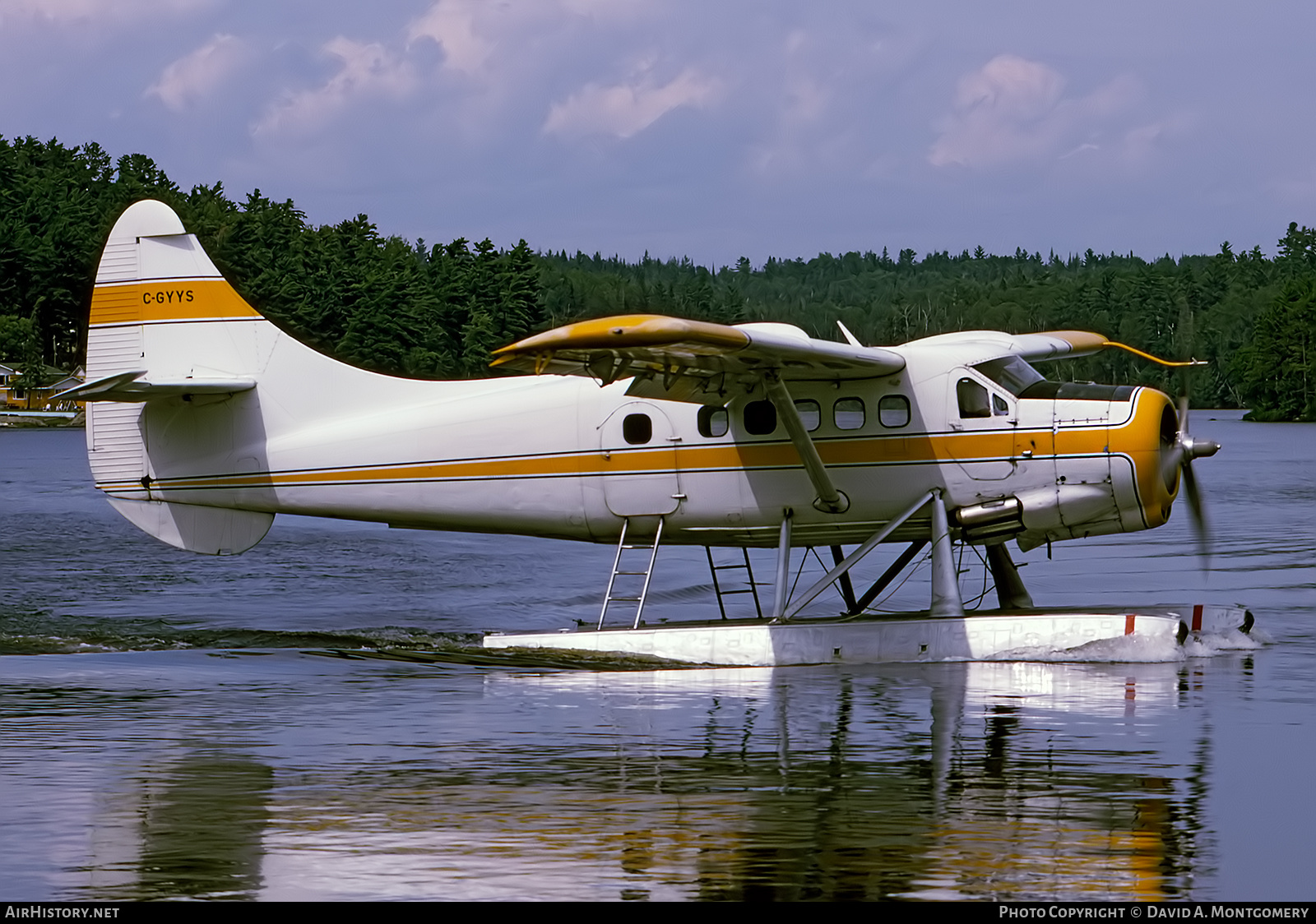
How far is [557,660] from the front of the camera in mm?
13852

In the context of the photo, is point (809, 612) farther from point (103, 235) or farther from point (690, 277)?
point (690, 277)

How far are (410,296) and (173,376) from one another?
91178 millimetres

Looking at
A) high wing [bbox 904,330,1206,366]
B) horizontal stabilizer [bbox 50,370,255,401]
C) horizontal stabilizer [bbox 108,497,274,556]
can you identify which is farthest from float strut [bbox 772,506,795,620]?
horizontal stabilizer [bbox 50,370,255,401]

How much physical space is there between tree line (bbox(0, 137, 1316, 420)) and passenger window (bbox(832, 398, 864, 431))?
2136 inches

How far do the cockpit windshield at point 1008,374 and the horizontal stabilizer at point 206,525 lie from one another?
6.45 m

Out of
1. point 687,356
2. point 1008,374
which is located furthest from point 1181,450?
point 687,356

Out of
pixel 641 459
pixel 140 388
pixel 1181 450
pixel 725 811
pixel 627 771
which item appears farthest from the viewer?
pixel 140 388

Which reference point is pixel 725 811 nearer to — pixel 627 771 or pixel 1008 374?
pixel 627 771

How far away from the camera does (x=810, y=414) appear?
1358cm

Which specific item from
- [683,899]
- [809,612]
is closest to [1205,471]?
[809,612]

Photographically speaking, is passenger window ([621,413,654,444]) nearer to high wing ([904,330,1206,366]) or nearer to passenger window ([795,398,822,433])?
passenger window ([795,398,822,433])

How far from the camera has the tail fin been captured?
15.0m

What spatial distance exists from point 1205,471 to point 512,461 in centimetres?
3745

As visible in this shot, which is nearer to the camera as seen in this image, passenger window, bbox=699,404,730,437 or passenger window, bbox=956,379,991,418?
passenger window, bbox=956,379,991,418
